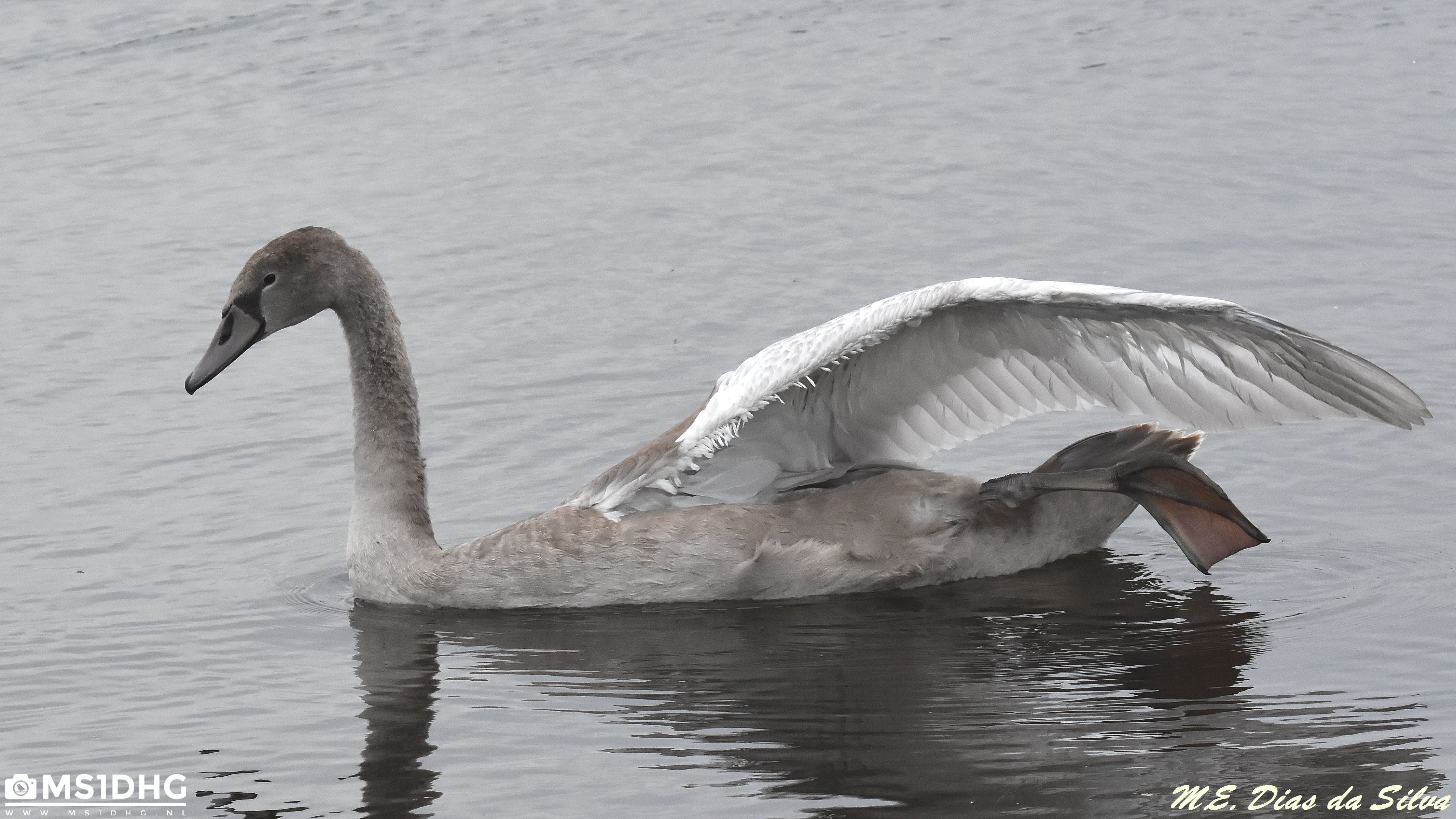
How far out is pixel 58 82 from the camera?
18.3 meters

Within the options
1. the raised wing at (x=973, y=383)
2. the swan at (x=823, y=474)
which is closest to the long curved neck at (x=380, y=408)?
the swan at (x=823, y=474)

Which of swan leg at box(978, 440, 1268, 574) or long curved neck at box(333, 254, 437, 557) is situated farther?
long curved neck at box(333, 254, 437, 557)

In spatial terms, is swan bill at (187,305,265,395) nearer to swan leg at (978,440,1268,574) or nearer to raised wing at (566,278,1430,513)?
raised wing at (566,278,1430,513)

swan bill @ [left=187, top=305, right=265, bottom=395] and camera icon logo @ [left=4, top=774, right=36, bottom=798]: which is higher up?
swan bill @ [left=187, top=305, right=265, bottom=395]

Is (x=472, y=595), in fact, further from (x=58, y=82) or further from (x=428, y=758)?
(x=58, y=82)

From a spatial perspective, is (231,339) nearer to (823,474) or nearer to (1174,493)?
(823,474)

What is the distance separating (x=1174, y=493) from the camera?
7320 mm

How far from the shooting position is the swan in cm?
705

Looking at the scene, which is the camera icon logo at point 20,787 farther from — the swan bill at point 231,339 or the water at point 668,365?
the swan bill at point 231,339

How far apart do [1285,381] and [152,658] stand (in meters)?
3.99

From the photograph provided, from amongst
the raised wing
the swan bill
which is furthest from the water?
the swan bill

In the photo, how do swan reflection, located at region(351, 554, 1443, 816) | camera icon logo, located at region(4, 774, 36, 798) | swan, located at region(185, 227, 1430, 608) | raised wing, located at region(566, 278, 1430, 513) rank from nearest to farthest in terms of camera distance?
swan reflection, located at region(351, 554, 1443, 816), camera icon logo, located at region(4, 774, 36, 798), raised wing, located at region(566, 278, 1430, 513), swan, located at region(185, 227, 1430, 608)

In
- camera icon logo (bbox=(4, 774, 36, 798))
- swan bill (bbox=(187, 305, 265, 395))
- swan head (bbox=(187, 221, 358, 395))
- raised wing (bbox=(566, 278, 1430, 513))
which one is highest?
swan head (bbox=(187, 221, 358, 395))

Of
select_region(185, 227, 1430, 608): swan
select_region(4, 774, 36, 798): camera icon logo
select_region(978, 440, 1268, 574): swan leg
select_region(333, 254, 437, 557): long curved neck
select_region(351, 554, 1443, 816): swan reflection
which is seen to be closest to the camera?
select_region(351, 554, 1443, 816): swan reflection
